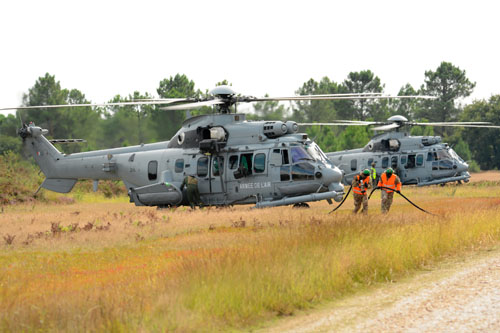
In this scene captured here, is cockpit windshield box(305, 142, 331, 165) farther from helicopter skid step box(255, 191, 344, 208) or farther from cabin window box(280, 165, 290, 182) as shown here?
helicopter skid step box(255, 191, 344, 208)

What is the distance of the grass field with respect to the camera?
8.20 metres

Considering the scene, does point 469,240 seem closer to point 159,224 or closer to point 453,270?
point 453,270

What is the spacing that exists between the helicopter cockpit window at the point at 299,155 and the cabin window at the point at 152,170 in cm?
544

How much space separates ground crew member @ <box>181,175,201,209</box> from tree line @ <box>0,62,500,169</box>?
4.97 meters

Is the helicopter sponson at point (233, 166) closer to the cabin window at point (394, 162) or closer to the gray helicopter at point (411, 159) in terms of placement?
the gray helicopter at point (411, 159)

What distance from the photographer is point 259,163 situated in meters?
22.9

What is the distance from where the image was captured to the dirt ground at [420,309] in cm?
831

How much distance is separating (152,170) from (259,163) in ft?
14.8

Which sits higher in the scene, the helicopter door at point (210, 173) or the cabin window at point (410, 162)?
the helicopter door at point (210, 173)

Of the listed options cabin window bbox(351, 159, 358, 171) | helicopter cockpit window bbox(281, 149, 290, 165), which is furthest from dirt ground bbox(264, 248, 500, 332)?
cabin window bbox(351, 159, 358, 171)

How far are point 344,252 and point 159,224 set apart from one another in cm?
774

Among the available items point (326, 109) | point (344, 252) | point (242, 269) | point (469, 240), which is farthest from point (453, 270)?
point (326, 109)

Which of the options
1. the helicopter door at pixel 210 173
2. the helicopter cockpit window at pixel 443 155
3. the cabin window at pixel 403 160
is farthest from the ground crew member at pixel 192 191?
the helicopter cockpit window at pixel 443 155

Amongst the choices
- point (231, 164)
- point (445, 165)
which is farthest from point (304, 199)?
point (445, 165)
